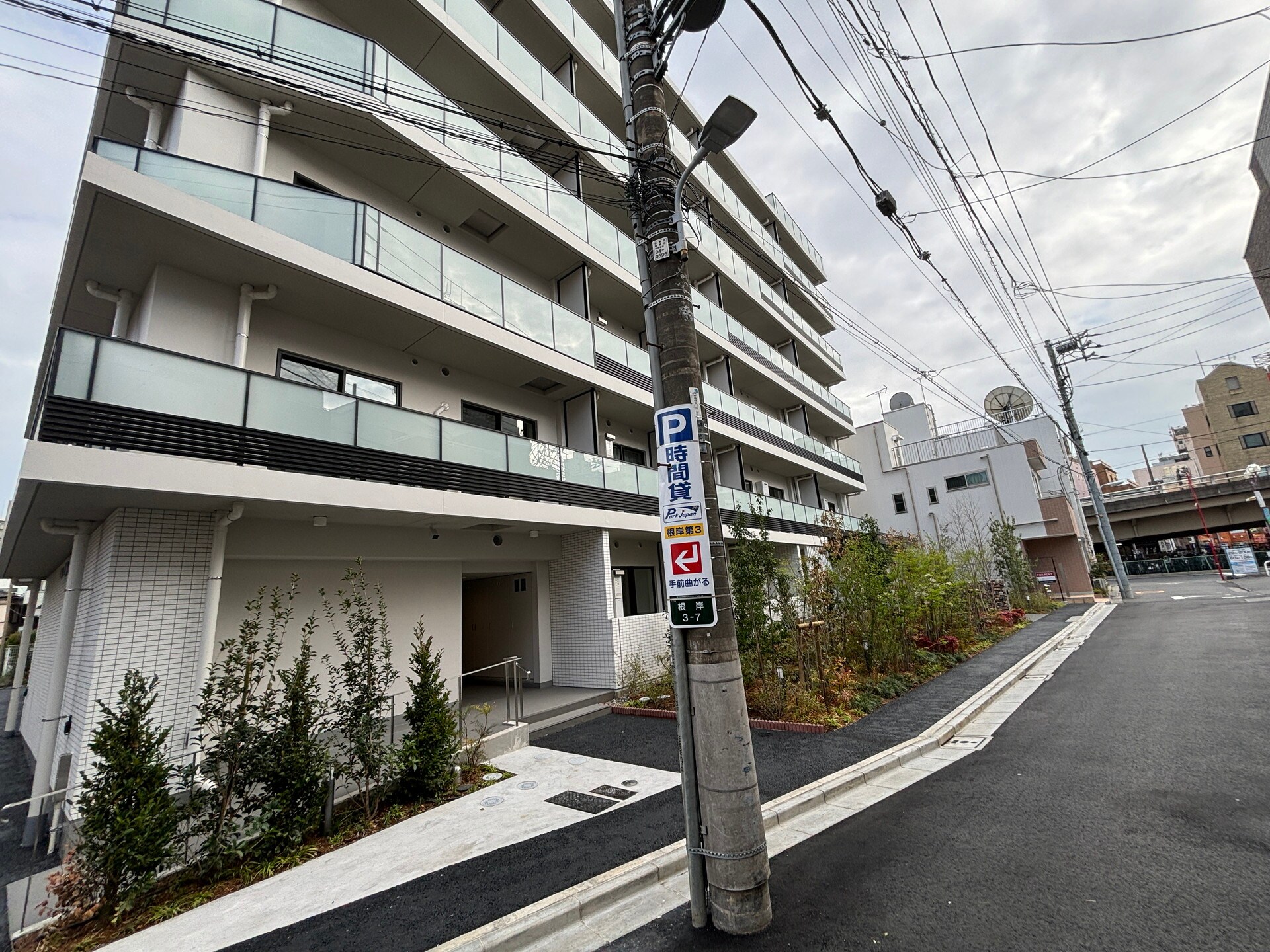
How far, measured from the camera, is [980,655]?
1353cm

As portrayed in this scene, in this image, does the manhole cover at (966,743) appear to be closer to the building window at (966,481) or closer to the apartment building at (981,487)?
the apartment building at (981,487)

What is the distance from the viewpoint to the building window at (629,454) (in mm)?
14977

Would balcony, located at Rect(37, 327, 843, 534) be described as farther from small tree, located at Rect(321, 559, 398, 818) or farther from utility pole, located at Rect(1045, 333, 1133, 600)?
utility pole, located at Rect(1045, 333, 1133, 600)

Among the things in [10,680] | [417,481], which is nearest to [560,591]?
[417,481]

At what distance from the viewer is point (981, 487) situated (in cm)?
2997

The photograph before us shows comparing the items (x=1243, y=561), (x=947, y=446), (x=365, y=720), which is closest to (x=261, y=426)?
(x=365, y=720)

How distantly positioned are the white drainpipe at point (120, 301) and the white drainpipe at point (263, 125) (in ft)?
8.63

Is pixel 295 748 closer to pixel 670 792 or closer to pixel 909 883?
pixel 670 792

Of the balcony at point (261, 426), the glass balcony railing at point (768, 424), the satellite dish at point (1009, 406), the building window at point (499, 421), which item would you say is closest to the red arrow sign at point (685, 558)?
the balcony at point (261, 426)

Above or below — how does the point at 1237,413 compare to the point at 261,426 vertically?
above

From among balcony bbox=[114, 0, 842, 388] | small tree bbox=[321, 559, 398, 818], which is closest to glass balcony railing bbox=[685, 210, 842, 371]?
balcony bbox=[114, 0, 842, 388]

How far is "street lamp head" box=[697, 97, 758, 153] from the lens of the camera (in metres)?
3.91

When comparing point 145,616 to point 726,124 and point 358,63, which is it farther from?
point 358,63

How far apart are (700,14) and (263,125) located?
7335mm
